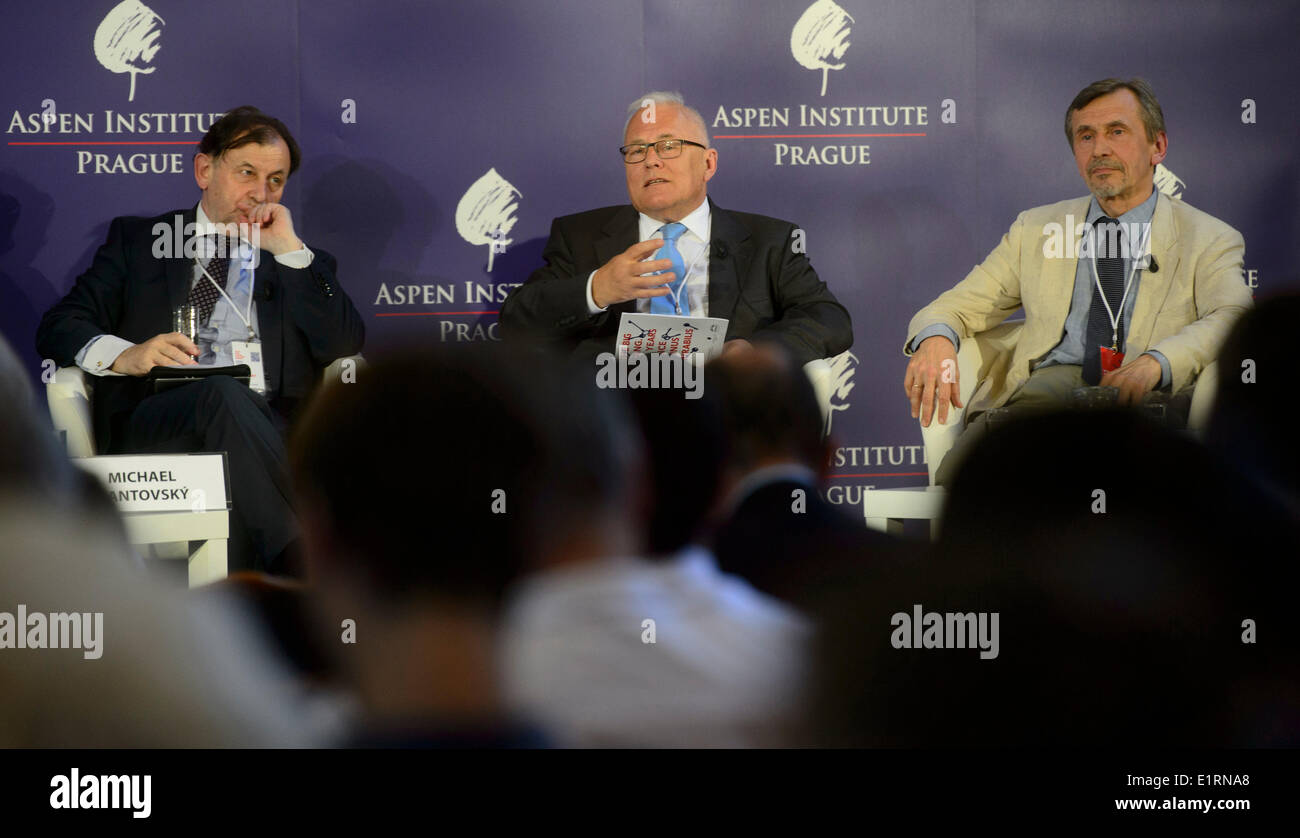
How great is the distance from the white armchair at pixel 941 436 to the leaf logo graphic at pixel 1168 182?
0.53 m

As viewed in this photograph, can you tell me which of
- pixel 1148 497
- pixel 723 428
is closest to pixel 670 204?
pixel 723 428

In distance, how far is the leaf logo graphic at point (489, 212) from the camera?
3379 mm

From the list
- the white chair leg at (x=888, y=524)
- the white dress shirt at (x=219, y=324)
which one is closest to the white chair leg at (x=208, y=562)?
the white dress shirt at (x=219, y=324)

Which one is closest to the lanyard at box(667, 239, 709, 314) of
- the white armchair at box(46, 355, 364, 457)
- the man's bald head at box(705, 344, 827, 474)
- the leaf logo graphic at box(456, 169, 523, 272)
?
the man's bald head at box(705, 344, 827, 474)

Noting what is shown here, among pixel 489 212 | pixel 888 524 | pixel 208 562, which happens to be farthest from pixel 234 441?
pixel 888 524

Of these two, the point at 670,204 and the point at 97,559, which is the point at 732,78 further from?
the point at 97,559

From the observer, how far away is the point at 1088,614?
3264 mm

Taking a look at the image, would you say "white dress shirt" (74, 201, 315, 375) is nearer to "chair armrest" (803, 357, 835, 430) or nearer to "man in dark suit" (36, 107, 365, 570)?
"man in dark suit" (36, 107, 365, 570)

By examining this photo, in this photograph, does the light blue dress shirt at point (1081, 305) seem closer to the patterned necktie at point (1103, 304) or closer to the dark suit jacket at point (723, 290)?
the patterned necktie at point (1103, 304)

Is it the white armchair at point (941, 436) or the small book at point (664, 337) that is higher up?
the small book at point (664, 337)

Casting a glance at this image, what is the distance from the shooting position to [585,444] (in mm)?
3215

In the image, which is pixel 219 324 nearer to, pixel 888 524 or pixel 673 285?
pixel 673 285

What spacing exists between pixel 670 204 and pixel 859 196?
1.85 feet

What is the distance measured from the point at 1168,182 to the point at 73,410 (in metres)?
3.22
